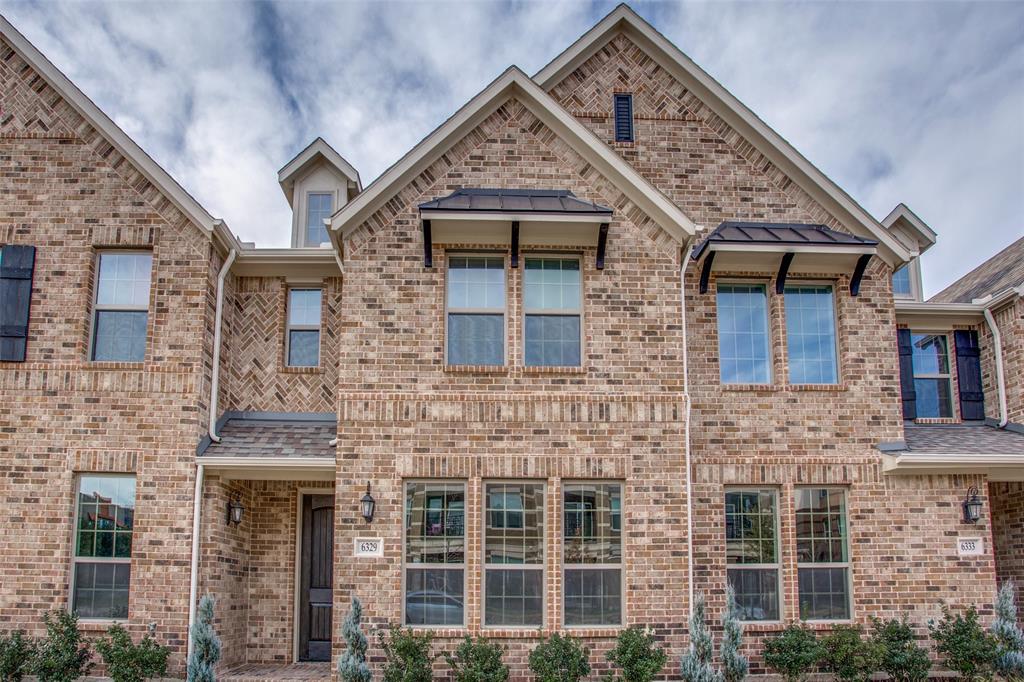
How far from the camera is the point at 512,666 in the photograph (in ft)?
31.5

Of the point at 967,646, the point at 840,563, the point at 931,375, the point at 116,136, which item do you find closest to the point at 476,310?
the point at 116,136

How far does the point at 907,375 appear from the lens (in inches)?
508

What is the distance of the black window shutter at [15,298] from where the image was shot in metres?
10.5

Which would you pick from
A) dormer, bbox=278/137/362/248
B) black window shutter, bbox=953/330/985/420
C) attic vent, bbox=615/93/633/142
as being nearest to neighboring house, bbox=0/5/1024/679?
black window shutter, bbox=953/330/985/420

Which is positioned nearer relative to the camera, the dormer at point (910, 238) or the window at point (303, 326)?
the window at point (303, 326)

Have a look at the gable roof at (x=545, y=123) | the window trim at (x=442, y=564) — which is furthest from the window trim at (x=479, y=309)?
the window trim at (x=442, y=564)

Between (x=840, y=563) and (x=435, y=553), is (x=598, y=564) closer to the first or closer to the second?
(x=435, y=553)

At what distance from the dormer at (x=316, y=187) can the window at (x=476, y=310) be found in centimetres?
510

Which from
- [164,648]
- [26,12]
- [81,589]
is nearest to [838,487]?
[164,648]

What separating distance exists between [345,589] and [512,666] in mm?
2120

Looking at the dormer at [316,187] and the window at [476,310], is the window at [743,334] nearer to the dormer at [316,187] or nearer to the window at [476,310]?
the window at [476,310]

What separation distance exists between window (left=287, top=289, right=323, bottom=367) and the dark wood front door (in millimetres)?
1953

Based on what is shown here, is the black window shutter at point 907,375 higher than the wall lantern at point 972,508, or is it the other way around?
the black window shutter at point 907,375

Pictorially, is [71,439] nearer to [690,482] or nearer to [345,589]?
[345,589]
